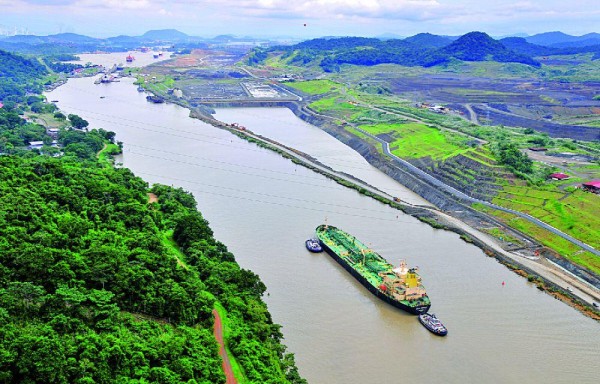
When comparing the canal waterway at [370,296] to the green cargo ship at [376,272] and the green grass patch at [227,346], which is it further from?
the green grass patch at [227,346]

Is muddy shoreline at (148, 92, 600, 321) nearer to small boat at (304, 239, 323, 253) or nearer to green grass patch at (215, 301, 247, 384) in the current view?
small boat at (304, 239, 323, 253)

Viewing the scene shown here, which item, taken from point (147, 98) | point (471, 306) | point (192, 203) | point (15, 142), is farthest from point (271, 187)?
point (147, 98)

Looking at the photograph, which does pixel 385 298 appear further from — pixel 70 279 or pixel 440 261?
pixel 70 279

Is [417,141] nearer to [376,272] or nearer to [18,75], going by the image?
[376,272]

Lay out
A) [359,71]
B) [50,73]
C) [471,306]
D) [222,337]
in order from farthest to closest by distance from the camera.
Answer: [359,71], [50,73], [471,306], [222,337]

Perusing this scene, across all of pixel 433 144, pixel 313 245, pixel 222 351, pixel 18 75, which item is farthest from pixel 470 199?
pixel 18 75

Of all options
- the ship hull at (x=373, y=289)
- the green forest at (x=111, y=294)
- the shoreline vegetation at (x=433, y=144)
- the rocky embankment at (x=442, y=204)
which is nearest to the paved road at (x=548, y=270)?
the shoreline vegetation at (x=433, y=144)
